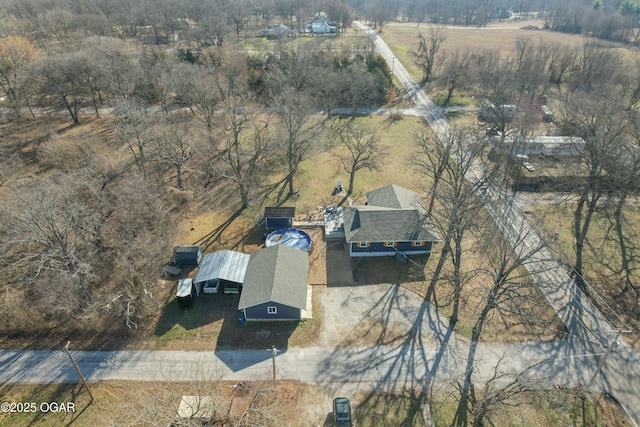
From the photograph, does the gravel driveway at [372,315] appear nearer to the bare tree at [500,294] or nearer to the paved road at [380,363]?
the paved road at [380,363]

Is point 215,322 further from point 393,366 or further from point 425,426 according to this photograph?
point 425,426

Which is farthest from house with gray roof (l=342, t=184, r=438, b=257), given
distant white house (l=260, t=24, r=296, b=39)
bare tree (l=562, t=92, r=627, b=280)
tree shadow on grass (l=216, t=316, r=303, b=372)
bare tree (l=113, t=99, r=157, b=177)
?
distant white house (l=260, t=24, r=296, b=39)

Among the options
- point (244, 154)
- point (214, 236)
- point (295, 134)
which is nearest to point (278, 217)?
point (214, 236)

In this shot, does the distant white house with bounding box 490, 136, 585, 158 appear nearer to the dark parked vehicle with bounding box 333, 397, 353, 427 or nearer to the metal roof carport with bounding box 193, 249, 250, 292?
the metal roof carport with bounding box 193, 249, 250, 292

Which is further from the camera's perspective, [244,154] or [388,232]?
[244,154]

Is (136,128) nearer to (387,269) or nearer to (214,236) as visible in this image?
(214,236)
